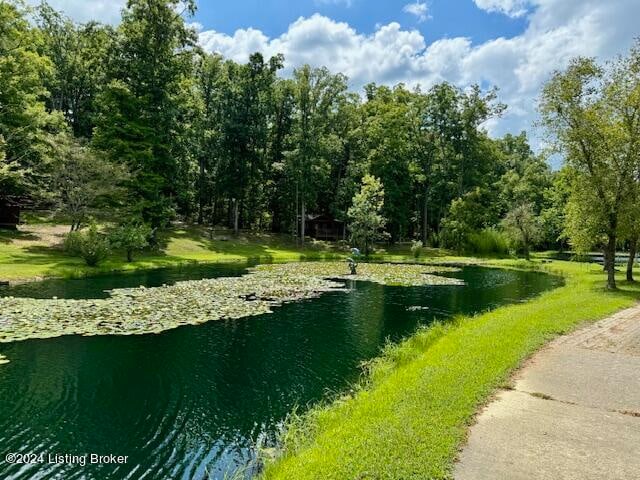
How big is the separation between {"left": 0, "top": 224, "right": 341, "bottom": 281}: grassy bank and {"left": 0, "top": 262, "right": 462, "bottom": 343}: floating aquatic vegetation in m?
7.63

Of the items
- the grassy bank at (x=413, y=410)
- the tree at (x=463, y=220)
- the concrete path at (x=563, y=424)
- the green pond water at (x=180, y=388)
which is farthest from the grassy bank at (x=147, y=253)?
the concrete path at (x=563, y=424)

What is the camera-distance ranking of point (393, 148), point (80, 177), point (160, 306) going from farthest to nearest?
point (393, 148) < point (80, 177) < point (160, 306)

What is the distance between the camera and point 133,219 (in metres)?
32.6

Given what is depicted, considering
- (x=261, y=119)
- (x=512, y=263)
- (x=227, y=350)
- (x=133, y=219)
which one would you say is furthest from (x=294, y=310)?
(x=261, y=119)

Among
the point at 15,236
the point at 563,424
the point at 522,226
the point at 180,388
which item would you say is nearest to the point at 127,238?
the point at 15,236

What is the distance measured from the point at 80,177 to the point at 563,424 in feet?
113

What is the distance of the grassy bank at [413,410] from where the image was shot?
511 cm

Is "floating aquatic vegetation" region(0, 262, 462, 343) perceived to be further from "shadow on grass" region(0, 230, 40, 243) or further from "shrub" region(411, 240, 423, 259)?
"shrub" region(411, 240, 423, 259)

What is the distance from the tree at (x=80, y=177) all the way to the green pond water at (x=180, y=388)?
2189 cm

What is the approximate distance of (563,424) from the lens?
6320mm

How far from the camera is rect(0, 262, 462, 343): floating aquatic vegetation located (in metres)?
13.1

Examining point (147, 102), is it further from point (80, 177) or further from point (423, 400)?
point (423, 400)

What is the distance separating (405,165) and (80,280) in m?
43.2

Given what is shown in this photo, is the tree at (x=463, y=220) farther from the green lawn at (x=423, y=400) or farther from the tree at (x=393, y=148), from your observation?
the green lawn at (x=423, y=400)
